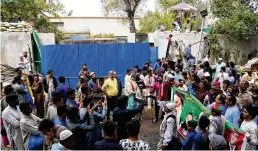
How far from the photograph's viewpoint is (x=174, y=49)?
15.6m

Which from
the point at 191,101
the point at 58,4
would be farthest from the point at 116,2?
the point at 191,101

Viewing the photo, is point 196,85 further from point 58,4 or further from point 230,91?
point 58,4

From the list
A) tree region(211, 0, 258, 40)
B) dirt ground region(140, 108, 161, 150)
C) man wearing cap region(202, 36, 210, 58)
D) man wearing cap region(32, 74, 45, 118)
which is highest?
tree region(211, 0, 258, 40)

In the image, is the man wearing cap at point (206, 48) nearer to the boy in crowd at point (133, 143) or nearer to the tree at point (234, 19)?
the tree at point (234, 19)

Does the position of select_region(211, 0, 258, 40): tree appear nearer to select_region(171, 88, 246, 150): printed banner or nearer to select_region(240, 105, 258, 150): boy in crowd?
select_region(171, 88, 246, 150): printed banner

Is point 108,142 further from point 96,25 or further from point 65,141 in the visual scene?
point 96,25

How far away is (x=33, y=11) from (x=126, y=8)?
1567cm

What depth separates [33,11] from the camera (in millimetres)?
18016

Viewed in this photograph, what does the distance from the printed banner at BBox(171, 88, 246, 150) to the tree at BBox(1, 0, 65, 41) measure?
1282 centimetres

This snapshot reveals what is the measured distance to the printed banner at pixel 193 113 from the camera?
15.4 feet

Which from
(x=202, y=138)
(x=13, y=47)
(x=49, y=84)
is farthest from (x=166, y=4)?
(x=202, y=138)

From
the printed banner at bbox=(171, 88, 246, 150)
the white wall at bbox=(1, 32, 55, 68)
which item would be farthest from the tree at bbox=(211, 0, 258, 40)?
the white wall at bbox=(1, 32, 55, 68)

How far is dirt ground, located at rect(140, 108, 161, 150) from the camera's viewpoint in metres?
7.54

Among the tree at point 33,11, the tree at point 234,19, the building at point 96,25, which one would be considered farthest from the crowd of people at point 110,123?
the building at point 96,25
